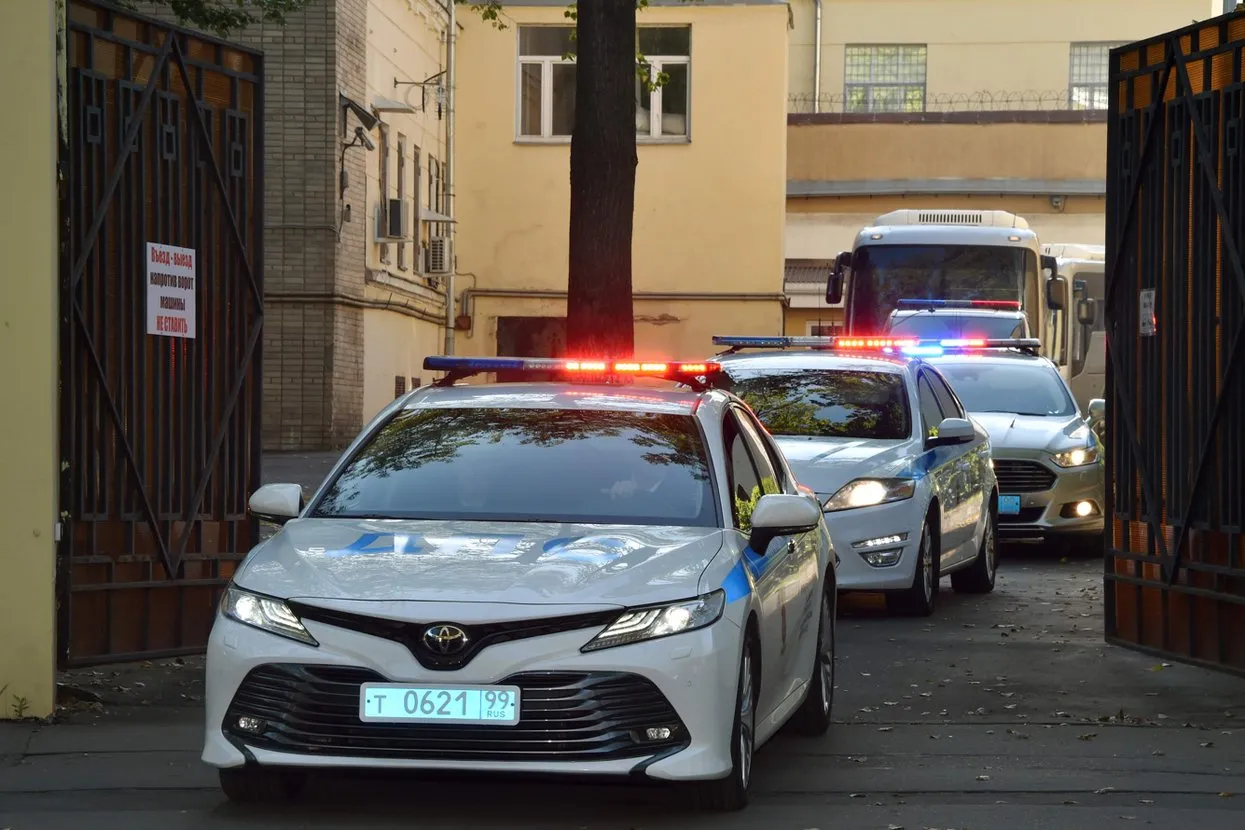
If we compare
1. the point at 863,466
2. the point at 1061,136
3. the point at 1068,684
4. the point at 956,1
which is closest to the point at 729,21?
the point at 1061,136

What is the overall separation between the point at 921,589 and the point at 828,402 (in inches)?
62.5

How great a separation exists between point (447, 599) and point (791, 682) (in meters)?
2.00

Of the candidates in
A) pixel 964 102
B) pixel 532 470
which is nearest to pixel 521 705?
pixel 532 470

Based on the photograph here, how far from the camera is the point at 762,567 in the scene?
7590 millimetres

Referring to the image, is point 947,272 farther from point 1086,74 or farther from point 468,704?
point 1086,74

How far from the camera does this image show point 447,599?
6.67 metres

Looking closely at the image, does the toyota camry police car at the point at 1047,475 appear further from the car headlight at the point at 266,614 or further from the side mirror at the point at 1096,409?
the car headlight at the point at 266,614

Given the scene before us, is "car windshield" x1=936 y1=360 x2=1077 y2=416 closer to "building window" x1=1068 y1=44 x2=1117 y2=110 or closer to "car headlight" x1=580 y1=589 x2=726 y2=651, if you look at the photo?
"car headlight" x1=580 y1=589 x2=726 y2=651

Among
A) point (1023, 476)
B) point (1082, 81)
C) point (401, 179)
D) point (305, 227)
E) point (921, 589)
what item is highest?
point (1082, 81)

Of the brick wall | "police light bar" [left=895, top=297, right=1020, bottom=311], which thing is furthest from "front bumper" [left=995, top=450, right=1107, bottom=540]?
the brick wall

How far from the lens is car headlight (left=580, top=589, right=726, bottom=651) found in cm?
668

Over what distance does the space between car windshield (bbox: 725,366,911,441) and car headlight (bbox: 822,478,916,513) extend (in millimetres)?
770

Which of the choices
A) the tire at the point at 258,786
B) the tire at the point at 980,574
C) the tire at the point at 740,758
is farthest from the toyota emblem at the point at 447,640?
the tire at the point at 980,574

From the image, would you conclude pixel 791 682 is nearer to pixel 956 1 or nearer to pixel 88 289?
pixel 88 289
